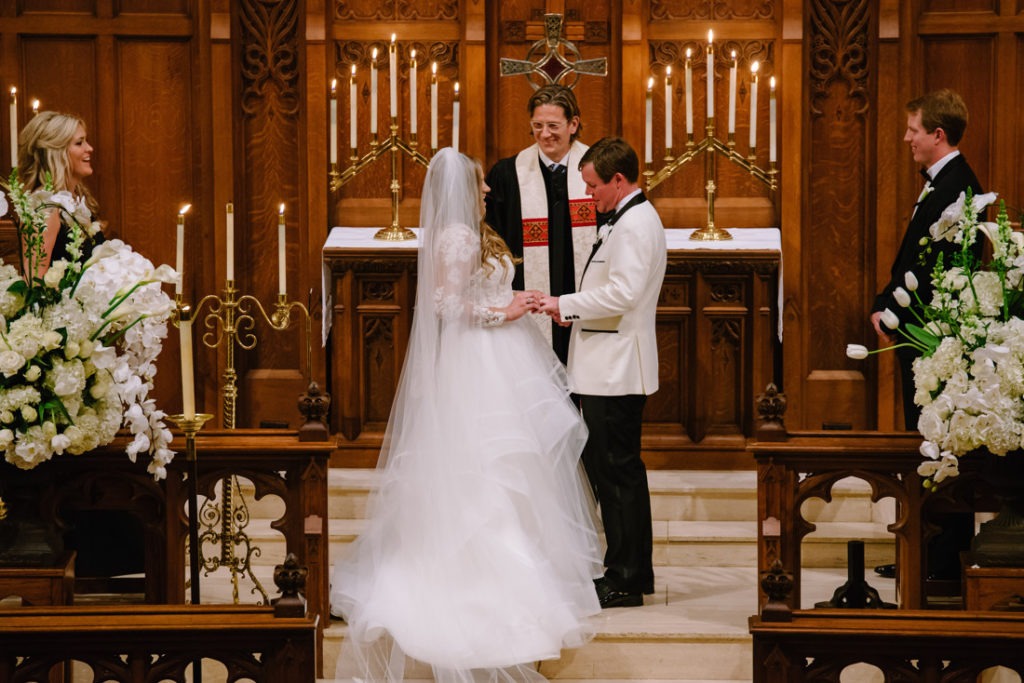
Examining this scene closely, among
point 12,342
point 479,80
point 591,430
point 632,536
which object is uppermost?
point 479,80

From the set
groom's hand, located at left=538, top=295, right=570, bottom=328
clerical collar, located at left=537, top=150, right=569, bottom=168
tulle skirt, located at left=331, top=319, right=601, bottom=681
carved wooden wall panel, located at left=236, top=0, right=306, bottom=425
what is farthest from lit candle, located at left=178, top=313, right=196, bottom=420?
carved wooden wall panel, located at left=236, top=0, right=306, bottom=425

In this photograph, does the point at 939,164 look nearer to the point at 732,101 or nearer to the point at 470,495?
the point at 732,101

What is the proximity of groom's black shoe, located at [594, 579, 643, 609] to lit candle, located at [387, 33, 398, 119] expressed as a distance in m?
2.94

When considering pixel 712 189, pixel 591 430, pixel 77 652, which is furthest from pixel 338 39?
pixel 77 652

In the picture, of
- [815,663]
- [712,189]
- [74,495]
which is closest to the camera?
[815,663]

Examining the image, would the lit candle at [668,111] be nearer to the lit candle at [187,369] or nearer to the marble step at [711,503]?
the marble step at [711,503]

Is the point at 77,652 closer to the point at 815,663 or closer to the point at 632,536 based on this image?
the point at 815,663

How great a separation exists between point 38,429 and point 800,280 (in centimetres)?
483

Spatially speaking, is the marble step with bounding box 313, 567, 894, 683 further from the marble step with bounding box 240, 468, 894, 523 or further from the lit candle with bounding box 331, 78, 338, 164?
the lit candle with bounding box 331, 78, 338, 164

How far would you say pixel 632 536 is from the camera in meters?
5.72

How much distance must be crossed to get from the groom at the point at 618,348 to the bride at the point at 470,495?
120mm

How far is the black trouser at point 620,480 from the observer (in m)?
5.71

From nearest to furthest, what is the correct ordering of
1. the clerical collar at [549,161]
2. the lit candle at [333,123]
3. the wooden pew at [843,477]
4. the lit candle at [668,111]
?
the wooden pew at [843,477], the clerical collar at [549,161], the lit candle at [668,111], the lit candle at [333,123]

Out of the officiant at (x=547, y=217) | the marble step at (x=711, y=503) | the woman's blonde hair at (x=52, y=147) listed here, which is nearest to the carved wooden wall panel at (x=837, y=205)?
the marble step at (x=711, y=503)
